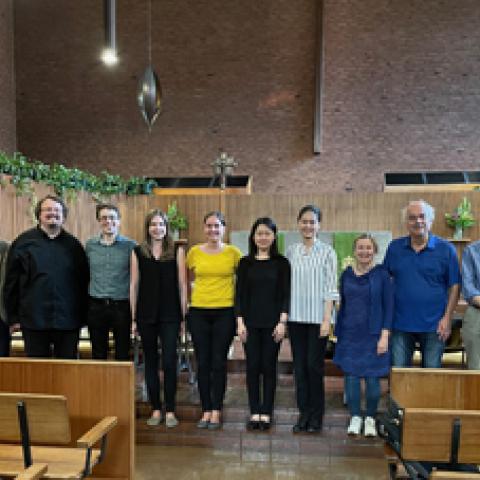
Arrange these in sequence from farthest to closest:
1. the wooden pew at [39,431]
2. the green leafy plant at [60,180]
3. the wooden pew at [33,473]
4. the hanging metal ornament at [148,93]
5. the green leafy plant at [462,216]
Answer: the green leafy plant at [462,216], the green leafy plant at [60,180], the hanging metal ornament at [148,93], the wooden pew at [39,431], the wooden pew at [33,473]

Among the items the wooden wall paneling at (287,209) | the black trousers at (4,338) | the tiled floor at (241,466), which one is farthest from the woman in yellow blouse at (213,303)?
the wooden wall paneling at (287,209)

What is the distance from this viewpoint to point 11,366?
2.24m

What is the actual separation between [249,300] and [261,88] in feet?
23.6

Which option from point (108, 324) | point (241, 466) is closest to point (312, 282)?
point (241, 466)

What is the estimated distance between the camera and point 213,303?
3039mm

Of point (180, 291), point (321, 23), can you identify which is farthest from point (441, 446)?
point (321, 23)

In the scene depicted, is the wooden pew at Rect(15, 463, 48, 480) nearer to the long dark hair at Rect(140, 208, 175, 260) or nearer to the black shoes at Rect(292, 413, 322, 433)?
the long dark hair at Rect(140, 208, 175, 260)

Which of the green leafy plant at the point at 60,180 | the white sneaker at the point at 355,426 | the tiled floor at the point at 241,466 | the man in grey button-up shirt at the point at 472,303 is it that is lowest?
the tiled floor at the point at 241,466

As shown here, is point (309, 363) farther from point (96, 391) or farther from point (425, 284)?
point (96, 391)

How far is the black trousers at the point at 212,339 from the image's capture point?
305 cm

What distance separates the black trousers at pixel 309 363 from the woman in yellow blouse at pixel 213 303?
38cm

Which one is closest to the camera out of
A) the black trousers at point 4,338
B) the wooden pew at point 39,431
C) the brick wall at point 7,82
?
the wooden pew at point 39,431

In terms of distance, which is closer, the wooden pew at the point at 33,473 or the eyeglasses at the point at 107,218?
the wooden pew at the point at 33,473

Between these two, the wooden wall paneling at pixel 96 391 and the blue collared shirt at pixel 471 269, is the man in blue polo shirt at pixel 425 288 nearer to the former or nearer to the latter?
the blue collared shirt at pixel 471 269
